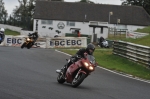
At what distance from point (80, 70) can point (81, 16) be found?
7184 centimetres

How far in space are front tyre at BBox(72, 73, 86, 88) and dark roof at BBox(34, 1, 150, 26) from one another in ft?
232

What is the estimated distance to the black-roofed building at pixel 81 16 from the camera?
8444 cm

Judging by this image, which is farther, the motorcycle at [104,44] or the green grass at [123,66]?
the motorcycle at [104,44]

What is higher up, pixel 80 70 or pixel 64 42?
pixel 80 70

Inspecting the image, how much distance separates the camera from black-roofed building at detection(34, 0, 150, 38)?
84438 millimetres

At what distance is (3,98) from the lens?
33.9 feet

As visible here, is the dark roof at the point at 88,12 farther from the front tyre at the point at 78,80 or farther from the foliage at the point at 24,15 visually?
the front tyre at the point at 78,80

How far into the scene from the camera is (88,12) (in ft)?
285

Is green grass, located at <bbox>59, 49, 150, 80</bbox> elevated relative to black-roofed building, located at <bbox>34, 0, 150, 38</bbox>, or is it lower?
lower

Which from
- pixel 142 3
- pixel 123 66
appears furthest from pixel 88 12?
pixel 123 66

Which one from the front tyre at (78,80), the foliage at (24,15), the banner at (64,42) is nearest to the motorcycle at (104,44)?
the banner at (64,42)

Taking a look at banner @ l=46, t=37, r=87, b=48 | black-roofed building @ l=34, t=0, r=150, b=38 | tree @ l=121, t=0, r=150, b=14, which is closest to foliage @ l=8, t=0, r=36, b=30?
black-roofed building @ l=34, t=0, r=150, b=38

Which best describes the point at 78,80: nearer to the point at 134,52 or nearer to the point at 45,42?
the point at 134,52

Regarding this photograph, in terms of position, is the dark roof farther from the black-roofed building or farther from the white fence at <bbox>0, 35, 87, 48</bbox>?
the white fence at <bbox>0, 35, 87, 48</bbox>
